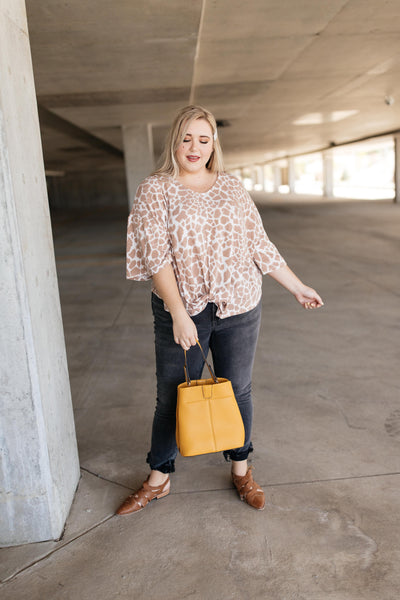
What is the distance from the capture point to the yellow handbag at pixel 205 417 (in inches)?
82.2

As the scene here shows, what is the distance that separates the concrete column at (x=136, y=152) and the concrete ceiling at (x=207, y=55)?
576 millimetres

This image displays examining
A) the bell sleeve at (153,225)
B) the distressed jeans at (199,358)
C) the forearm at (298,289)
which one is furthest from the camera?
the forearm at (298,289)

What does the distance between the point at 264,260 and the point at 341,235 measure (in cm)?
1075

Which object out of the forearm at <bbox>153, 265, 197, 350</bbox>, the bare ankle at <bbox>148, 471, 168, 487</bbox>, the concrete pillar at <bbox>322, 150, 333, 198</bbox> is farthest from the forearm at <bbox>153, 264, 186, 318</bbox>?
the concrete pillar at <bbox>322, 150, 333, 198</bbox>

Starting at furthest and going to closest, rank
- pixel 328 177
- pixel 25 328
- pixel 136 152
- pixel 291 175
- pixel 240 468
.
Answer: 1. pixel 291 175
2. pixel 328 177
3. pixel 136 152
4. pixel 240 468
5. pixel 25 328

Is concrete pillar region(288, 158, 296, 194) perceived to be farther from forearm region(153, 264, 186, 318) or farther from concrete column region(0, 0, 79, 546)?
forearm region(153, 264, 186, 318)

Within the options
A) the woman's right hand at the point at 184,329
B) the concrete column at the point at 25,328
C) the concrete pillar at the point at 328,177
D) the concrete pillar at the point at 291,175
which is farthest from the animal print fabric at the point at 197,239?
the concrete pillar at the point at 291,175

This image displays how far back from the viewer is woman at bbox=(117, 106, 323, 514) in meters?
2.02

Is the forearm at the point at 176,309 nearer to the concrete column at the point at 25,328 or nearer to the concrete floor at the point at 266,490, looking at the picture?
the concrete column at the point at 25,328

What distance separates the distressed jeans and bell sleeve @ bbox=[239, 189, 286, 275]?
0.20m

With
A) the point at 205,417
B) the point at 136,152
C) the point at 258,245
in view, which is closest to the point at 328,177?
the point at 136,152

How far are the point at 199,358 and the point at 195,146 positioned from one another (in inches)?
35.3

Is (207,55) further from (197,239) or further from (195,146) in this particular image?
(197,239)

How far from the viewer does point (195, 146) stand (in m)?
2.04
